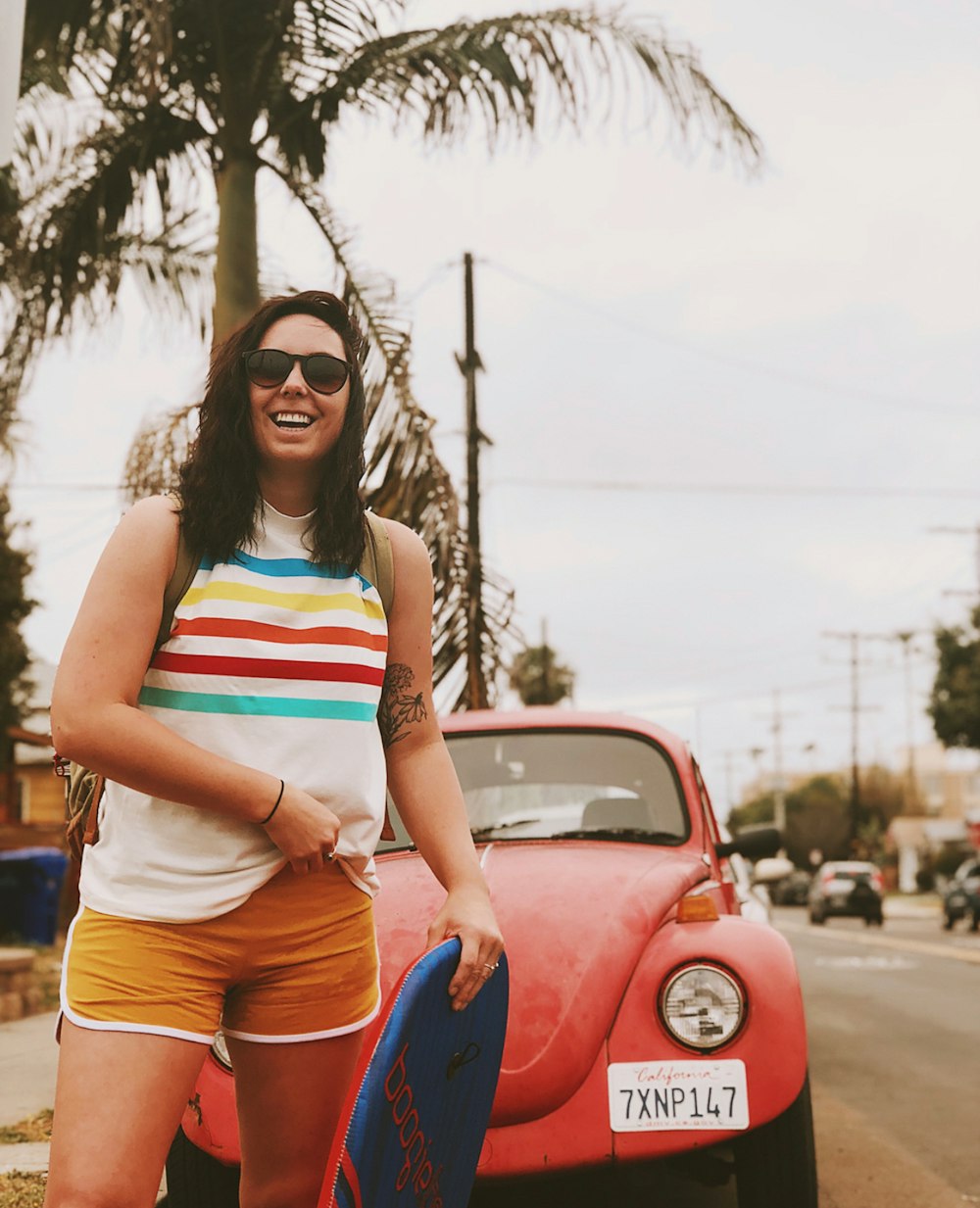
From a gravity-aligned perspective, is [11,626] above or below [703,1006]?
above

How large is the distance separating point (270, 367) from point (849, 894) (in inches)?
1451

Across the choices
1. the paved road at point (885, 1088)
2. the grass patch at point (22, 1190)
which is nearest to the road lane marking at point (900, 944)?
the paved road at point (885, 1088)

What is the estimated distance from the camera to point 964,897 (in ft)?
104

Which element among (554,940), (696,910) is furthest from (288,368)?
(696,910)

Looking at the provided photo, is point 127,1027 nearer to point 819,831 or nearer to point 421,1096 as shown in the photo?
point 421,1096

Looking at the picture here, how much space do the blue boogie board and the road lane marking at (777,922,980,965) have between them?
17.7m

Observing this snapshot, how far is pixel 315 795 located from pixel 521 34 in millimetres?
7070

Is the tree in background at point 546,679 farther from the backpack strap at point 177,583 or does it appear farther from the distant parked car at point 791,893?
the backpack strap at point 177,583

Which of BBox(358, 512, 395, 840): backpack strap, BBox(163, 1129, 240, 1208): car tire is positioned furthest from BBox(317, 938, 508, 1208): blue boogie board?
BBox(163, 1129, 240, 1208): car tire

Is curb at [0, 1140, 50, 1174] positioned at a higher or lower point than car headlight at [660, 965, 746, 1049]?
lower

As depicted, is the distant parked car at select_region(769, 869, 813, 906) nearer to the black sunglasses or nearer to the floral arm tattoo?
the floral arm tattoo

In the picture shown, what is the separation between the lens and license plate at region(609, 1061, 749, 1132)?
3.76 m

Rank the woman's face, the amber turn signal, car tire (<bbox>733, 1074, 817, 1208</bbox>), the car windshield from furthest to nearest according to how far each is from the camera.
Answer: the car windshield
the amber turn signal
car tire (<bbox>733, 1074, 817, 1208</bbox>)
the woman's face

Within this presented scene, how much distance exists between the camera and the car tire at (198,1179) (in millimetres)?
4051
